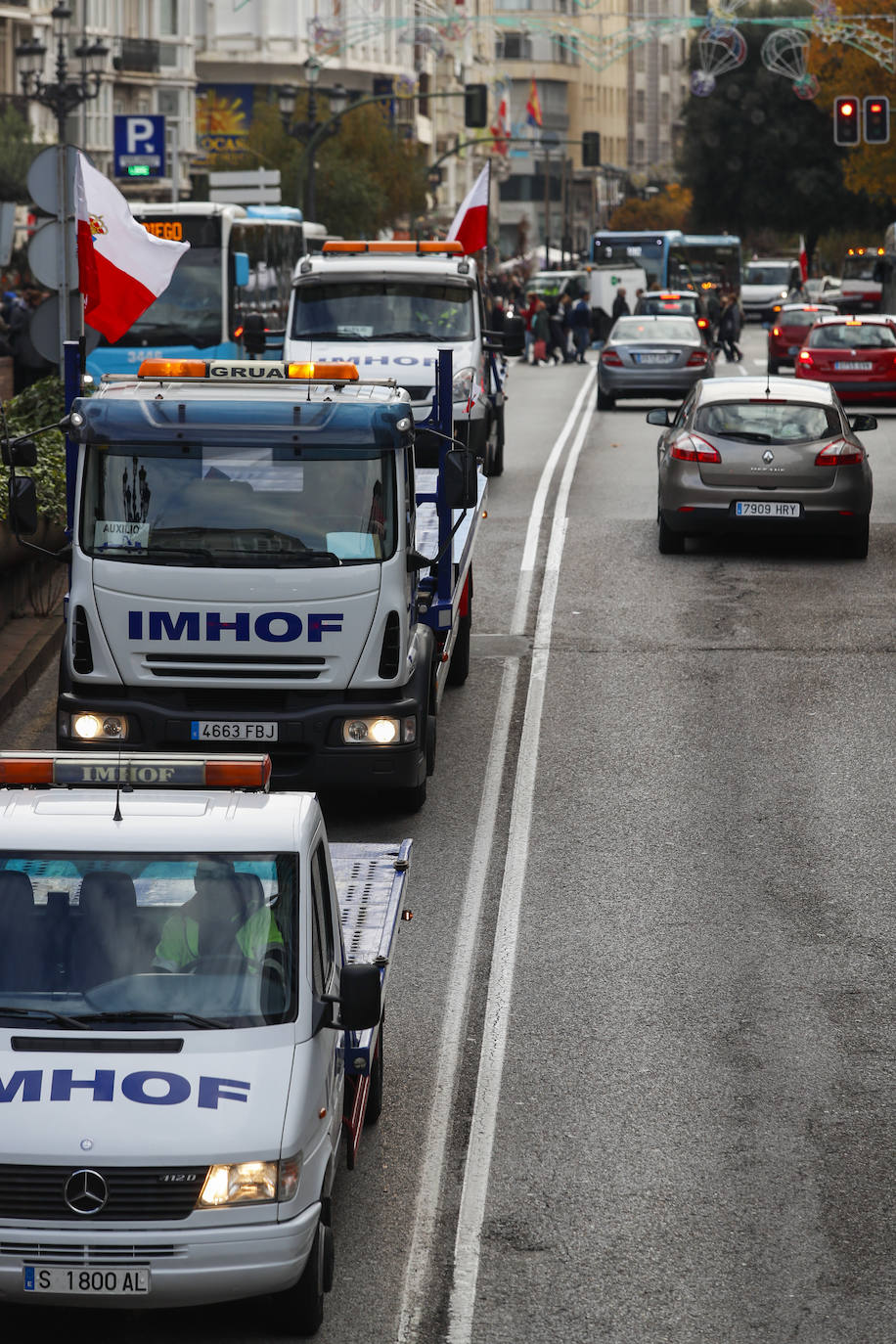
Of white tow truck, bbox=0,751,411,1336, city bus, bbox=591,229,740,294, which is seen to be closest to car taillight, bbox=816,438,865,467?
white tow truck, bbox=0,751,411,1336

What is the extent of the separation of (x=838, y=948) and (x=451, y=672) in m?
5.80

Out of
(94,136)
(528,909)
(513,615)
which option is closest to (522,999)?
(528,909)

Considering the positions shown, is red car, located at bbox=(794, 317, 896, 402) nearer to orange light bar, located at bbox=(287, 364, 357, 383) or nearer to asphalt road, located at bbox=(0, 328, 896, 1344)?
asphalt road, located at bbox=(0, 328, 896, 1344)

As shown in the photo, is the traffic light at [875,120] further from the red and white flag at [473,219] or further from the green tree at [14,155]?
the red and white flag at [473,219]

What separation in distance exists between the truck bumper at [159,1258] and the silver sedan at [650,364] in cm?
3053

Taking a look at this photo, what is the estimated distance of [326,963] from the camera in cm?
695

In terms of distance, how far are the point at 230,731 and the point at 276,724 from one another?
0.24 meters

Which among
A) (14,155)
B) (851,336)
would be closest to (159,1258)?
(851,336)

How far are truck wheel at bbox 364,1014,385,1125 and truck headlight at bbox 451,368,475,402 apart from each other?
1400 cm

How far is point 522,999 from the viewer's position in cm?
961

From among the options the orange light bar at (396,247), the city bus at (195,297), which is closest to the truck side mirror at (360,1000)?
the orange light bar at (396,247)

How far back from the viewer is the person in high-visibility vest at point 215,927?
650 cm

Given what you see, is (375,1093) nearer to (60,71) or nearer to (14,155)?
(60,71)

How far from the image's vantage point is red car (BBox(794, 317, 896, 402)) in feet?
112
